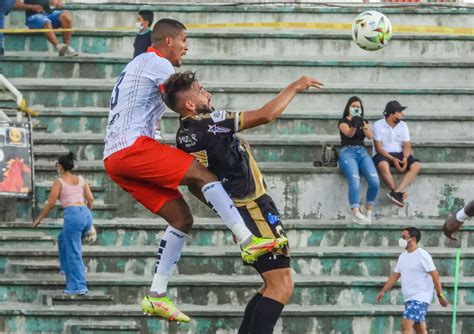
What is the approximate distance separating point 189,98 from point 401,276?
623cm

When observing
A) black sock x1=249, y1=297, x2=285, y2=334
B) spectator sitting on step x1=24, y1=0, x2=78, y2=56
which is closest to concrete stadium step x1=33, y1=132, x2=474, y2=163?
spectator sitting on step x1=24, y1=0, x2=78, y2=56

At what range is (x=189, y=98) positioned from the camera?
14.1 meters

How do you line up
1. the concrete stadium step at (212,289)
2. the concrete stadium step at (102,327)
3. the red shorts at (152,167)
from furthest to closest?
the concrete stadium step at (212,289) → the concrete stadium step at (102,327) → the red shorts at (152,167)

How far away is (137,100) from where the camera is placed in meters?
14.1

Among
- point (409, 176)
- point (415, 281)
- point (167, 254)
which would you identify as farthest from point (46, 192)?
point (167, 254)

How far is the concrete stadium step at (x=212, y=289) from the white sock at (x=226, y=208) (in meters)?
5.50

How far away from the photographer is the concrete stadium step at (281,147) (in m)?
21.4

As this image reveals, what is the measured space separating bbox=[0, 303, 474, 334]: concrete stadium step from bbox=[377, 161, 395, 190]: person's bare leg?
176 centimetres

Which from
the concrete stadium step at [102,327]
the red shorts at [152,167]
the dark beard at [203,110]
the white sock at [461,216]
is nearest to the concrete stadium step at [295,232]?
the concrete stadium step at [102,327]

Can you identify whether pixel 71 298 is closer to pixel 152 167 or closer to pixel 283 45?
pixel 152 167

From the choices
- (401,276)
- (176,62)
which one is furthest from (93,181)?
(176,62)

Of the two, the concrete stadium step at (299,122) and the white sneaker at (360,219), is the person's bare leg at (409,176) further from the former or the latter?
the concrete stadium step at (299,122)

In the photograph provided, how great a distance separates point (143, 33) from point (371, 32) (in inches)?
155

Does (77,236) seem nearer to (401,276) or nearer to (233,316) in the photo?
(233,316)
